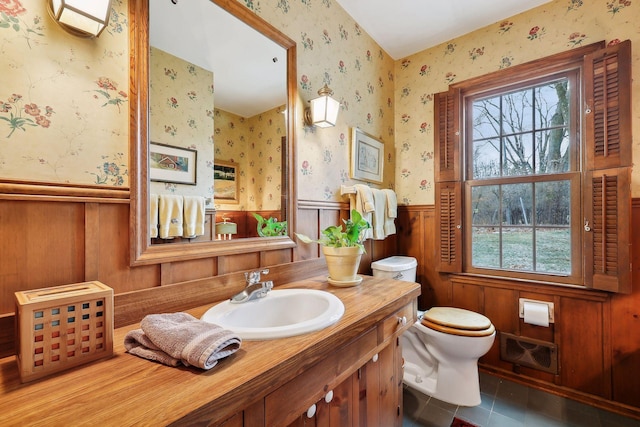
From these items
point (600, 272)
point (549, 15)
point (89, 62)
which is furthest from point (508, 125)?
point (89, 62)

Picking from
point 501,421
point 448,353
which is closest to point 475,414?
point 501,421

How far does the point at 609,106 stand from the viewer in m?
1.57

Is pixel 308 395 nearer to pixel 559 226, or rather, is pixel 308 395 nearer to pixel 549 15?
pixel 559 226

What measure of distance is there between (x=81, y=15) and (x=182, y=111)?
1.15ft

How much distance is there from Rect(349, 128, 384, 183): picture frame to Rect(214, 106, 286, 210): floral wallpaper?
68cm

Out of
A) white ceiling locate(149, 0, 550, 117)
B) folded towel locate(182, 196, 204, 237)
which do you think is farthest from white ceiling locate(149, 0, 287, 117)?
folded towel locate(182, 196, 204, 237)

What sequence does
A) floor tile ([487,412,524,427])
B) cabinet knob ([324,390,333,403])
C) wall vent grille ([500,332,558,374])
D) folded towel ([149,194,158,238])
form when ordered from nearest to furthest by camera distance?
cabinet knob ([324,390,333,403])
folded towel ([149,194,158,238])
floor tile ([487,412,524,427])
wall vent grille ([500,332,558,374])

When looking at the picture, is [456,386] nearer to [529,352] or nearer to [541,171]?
[529,352]

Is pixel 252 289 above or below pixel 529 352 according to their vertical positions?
above

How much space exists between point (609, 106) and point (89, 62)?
7.94 feet

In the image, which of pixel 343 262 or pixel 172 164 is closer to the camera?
pixel 172 164

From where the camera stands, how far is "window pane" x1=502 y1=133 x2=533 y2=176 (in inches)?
75.9

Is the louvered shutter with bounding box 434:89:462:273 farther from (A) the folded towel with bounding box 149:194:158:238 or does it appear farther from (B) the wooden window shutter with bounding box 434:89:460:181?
(A) the folded towel with bounding box 149:194:158:238

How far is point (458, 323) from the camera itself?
163cm
